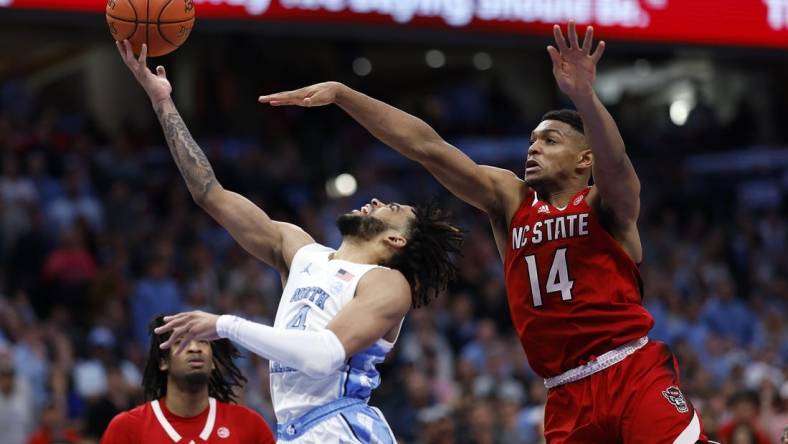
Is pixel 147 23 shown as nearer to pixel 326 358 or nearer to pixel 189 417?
pixel 189 417

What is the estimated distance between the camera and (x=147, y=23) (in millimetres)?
6391

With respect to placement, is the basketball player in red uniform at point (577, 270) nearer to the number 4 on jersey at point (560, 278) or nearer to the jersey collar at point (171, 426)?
the number 4 on jersey at point (560, 278)

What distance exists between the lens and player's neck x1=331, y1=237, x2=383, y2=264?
5754 millimetres

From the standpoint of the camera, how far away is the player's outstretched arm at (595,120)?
5.50m

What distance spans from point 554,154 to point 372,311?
49.3 inches

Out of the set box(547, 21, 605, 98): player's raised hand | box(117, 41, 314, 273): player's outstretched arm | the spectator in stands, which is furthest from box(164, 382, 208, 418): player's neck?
the spectator in stands

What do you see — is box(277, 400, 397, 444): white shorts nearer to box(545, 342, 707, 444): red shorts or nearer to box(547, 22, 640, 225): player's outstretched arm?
box(545, 342, 707, 444): red shorts

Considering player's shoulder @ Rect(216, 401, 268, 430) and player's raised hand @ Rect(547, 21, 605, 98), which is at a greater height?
player's raised hand @ Rect(547, 21, 605, 98)

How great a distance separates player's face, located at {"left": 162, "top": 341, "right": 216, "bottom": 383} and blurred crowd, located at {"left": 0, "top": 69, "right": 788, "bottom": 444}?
10.00ft

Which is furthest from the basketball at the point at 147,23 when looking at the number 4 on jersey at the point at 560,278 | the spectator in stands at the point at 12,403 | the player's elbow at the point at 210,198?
the spectator in stands at the point at 12,403

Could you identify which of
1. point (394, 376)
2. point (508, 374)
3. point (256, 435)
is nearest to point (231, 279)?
point (394, 376)

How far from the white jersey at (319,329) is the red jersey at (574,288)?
2.51 feet

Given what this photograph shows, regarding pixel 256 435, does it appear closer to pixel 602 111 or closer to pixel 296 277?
pixel 296 277

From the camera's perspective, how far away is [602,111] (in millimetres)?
5559
